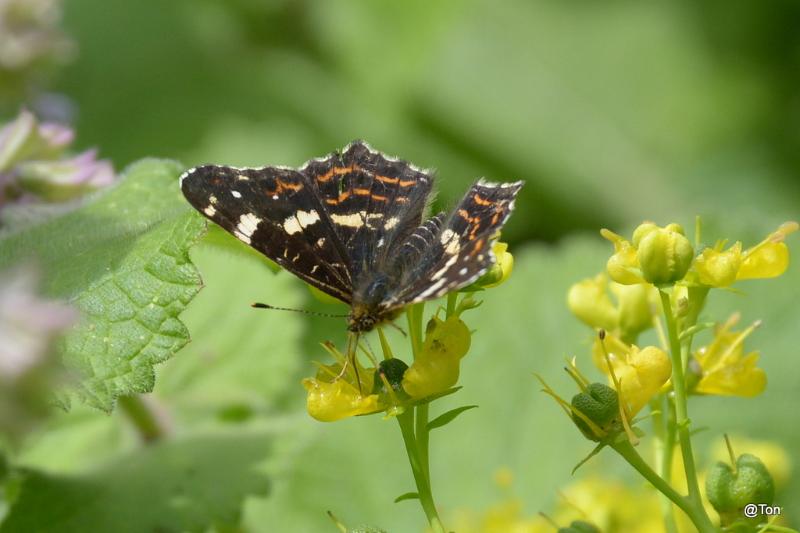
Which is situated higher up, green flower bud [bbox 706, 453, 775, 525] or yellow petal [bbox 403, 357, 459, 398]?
green flower bud [bbox 706, 453, 775, 525]

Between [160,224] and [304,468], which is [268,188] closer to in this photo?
[160,224]

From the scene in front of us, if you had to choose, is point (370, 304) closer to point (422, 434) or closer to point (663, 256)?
point (422, 434)

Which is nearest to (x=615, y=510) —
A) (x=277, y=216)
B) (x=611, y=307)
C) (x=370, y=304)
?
(x=611, y=307)

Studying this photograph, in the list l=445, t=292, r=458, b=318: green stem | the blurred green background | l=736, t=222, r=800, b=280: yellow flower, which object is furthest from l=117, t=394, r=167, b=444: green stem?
l=736, t=222, r=800, b=280: yellow flower

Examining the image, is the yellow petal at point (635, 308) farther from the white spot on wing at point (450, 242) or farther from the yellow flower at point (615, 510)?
the yellow flower at point (615, 510)

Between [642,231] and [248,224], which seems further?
[248,224]

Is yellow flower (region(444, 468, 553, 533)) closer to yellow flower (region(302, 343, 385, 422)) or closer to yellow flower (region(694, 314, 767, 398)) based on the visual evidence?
yellow flower (region(694, 314, 767, 398))

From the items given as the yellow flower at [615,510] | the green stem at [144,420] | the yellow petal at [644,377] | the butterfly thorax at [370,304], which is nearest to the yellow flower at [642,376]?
the yellow petal at [644,377]
